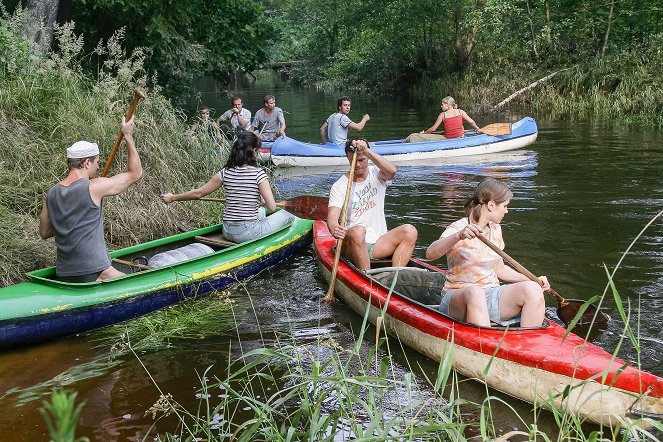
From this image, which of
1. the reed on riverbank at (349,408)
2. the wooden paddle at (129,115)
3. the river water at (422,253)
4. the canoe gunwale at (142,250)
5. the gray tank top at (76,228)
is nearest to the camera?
the reed on riverbank at (349,408)

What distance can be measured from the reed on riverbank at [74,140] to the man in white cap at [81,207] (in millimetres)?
1067

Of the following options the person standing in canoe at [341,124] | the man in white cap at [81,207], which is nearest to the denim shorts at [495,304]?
the man in white cap at [81,207]

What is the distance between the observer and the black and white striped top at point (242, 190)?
7.48 m

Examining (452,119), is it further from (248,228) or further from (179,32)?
(248,228)

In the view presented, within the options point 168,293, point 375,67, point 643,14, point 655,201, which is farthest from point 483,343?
point 375,67

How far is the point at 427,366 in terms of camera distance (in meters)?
5.40

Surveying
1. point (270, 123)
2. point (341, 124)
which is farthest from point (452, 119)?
point (270, 123)

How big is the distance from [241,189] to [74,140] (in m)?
1.95

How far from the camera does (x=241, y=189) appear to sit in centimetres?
750

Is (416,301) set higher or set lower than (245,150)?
lower

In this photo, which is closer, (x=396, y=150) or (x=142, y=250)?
(x=142, y=250)

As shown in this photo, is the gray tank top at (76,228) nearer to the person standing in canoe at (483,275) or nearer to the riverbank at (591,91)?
the person standing in canoe at (483,275)

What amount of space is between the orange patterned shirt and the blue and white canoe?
363 inches

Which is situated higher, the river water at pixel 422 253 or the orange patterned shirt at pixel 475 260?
the orange patterned shirt at pixel 475 260
